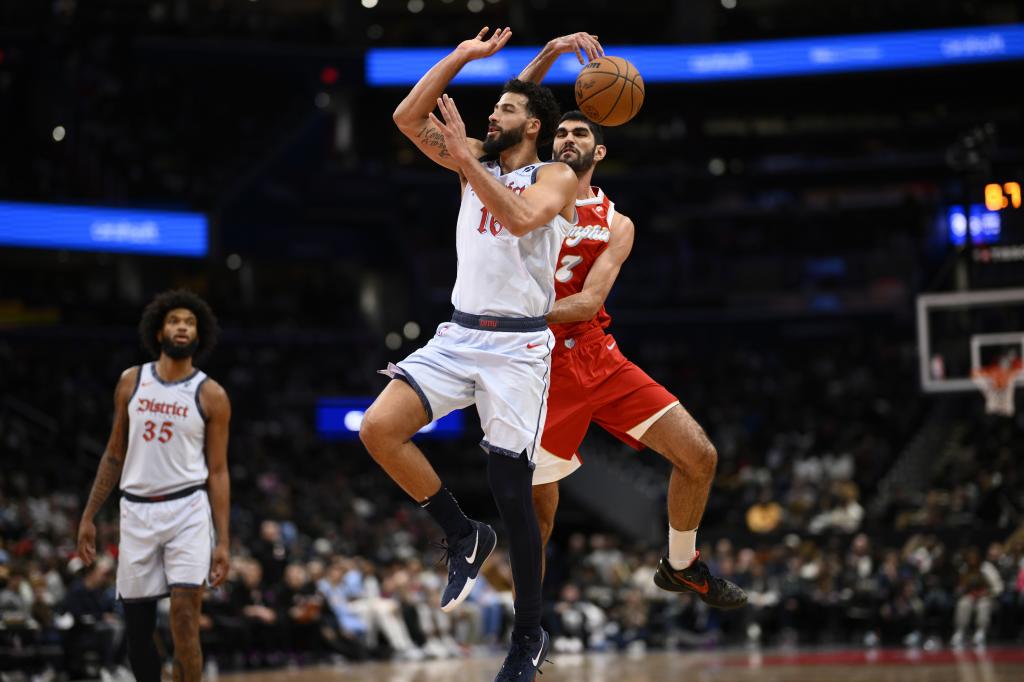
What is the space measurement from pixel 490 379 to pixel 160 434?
8.41ft

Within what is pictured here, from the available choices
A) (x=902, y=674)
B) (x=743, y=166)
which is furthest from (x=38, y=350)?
(x=902, y=674)

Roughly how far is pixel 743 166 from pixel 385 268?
9.75 meters

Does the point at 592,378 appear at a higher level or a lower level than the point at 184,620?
higher

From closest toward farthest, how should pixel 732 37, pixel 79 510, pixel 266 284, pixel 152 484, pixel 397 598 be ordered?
pixel 152 484 < pixel 397 598 < pixel 79 510 < pixel 732 37 < pixel 266 284

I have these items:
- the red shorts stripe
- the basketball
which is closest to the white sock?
the red shorts stripe

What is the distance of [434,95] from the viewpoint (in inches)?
226

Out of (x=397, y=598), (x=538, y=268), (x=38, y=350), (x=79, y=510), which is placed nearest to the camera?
(x=538, y=268)

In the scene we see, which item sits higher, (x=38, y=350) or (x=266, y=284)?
(x=266, y=284)

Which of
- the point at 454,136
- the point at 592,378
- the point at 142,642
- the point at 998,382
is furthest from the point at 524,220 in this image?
the point at 998,382

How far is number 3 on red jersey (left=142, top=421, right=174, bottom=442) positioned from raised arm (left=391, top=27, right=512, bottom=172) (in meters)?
2.47

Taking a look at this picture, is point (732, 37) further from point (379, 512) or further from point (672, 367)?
point (379, 512)

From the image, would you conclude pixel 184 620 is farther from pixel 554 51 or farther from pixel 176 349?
pixel 554 51

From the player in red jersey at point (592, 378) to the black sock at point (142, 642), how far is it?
2299mm

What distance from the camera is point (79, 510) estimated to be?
63.6 feet
